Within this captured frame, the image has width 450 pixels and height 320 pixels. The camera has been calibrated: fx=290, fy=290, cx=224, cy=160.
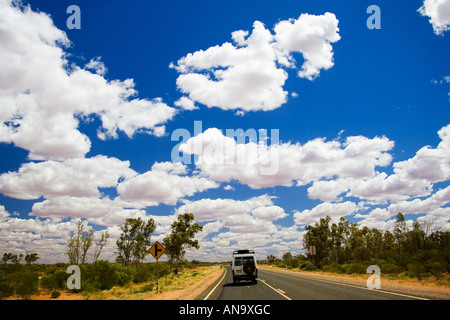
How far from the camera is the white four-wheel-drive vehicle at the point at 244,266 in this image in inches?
843

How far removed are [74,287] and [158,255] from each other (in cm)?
1009

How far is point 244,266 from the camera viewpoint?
70.5 feet

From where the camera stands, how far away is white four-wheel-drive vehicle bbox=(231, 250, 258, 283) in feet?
70.3

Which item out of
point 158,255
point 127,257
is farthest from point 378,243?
point 158,255

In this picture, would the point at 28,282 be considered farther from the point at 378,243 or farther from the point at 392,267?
the point at 378,243

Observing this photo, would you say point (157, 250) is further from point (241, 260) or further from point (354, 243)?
point (354, 243)

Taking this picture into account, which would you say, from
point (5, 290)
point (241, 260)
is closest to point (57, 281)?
point (5, 290)

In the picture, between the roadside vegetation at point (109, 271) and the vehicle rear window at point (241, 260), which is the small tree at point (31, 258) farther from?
the vehicle rear window at point (241, 260)

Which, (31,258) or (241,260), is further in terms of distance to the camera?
(31,258)

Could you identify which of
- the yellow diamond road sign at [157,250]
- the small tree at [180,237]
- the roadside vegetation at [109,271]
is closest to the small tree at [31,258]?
the roadside vegetation at [109,271]

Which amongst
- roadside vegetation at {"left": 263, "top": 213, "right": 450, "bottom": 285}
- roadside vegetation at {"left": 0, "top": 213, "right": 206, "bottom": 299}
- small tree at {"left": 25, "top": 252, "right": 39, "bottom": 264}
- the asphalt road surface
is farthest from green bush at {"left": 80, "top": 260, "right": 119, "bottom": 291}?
small tree at {"left": 25, "top": 252, "right": 39, "bottom": 264}

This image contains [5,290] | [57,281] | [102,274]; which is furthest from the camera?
[102,274]

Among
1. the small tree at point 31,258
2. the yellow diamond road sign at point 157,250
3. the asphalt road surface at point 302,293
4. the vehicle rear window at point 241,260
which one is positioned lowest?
the small tree at point 31,258
